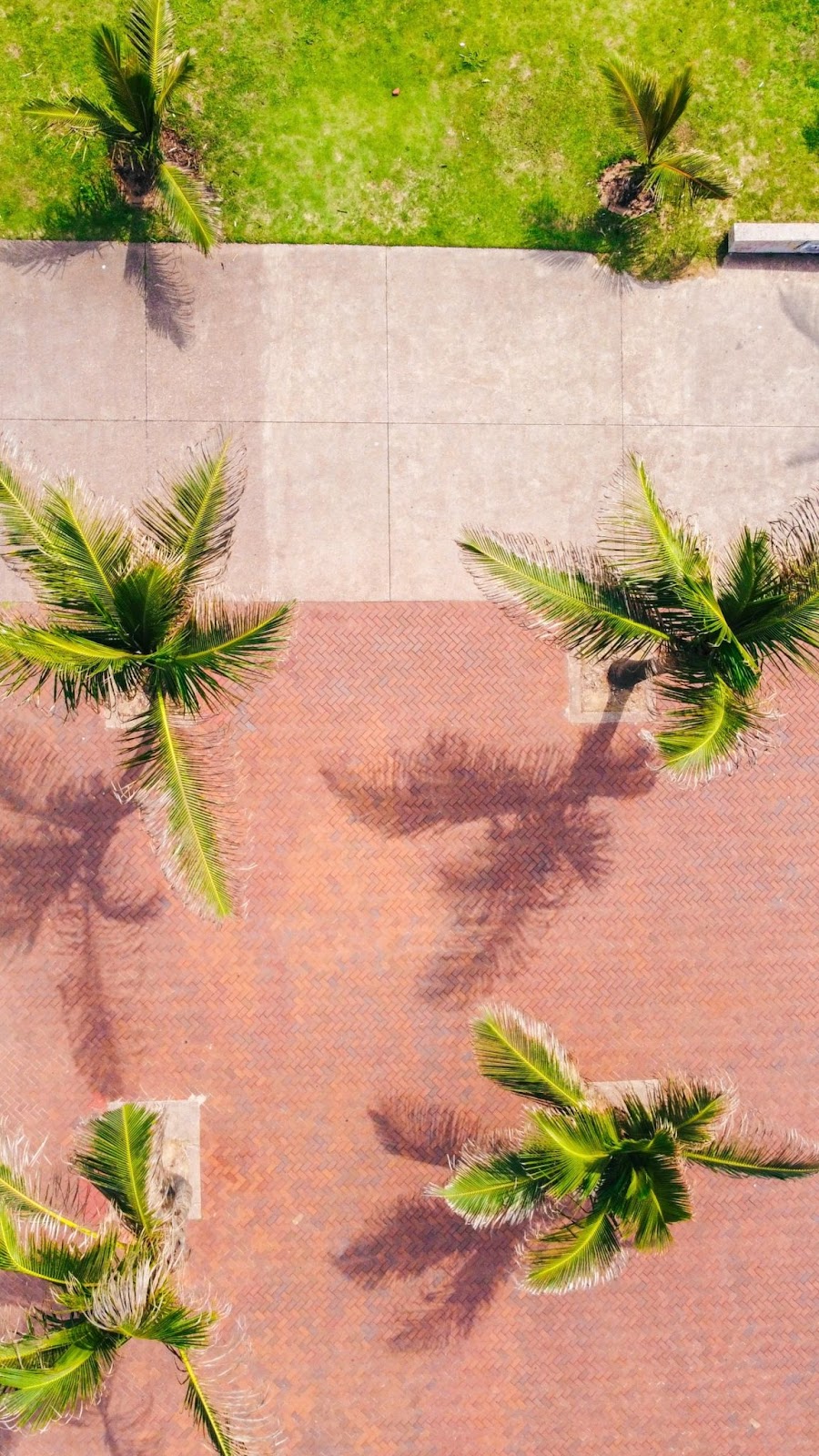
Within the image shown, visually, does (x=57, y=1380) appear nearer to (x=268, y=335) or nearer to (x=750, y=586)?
(x=750, y=586)

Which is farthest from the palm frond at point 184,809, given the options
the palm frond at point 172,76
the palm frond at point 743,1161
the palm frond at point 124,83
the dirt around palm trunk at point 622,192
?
the dirt around palm trunk at point 622,192

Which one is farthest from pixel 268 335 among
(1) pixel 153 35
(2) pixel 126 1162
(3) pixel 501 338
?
(2) pixel 126 1162

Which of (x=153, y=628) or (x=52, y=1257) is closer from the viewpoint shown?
(x=153, y=628)

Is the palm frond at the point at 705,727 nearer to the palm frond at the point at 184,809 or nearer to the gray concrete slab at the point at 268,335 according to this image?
the palm frond at the point at 184,809

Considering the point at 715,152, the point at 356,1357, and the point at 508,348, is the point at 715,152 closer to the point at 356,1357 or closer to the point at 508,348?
the point at 508,348

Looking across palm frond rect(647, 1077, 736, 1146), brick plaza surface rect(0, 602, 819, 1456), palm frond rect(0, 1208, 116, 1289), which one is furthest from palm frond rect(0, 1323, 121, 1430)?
palm frond rect(647, 1077, 736, 1146)

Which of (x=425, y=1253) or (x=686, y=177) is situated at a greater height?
(x=686, y=177)

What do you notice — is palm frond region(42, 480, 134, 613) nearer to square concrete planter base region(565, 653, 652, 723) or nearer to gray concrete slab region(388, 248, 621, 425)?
gray concrete slab region(388, 248, 621, 425)
